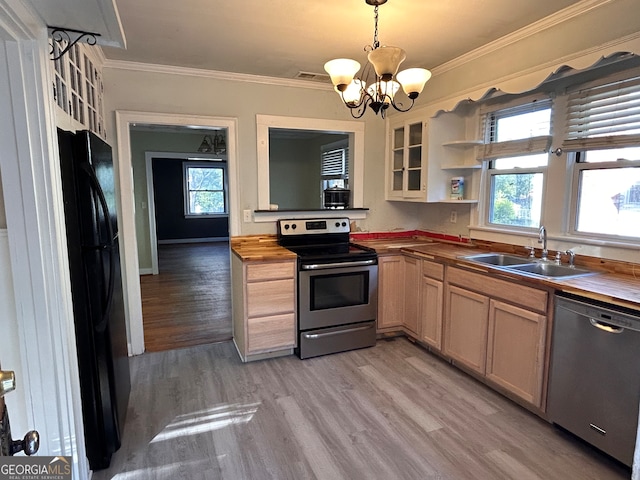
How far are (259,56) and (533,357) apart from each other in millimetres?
2782

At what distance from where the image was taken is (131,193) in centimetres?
314

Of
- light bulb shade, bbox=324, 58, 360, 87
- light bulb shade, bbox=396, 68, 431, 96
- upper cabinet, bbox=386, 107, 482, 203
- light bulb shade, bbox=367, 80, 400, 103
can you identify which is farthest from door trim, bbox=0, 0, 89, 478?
upper cabinet, bbox=386, 107, 482, 203

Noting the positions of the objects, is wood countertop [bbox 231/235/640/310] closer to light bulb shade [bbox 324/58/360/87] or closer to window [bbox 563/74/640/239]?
window [bbox 563/74/640/239]

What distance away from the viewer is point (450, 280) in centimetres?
288

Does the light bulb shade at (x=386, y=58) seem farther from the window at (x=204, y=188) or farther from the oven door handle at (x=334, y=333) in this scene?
the window at (x=204, y=188)

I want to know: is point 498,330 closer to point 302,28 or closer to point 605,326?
point 605,326

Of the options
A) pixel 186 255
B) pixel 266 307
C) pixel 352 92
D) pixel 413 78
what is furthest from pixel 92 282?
pixel 186 255

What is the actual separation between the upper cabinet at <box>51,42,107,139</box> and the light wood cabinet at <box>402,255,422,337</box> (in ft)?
8.53

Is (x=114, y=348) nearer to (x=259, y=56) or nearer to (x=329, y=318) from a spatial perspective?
(x=329, y=318)

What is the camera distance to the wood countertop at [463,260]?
6.20ft

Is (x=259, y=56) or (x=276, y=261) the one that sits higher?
(x=259, y=56)

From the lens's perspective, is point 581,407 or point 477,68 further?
point 477,68

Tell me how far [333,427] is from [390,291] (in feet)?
4.75

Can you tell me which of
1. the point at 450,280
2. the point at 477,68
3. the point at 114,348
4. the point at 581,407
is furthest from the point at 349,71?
the point at 581,407
